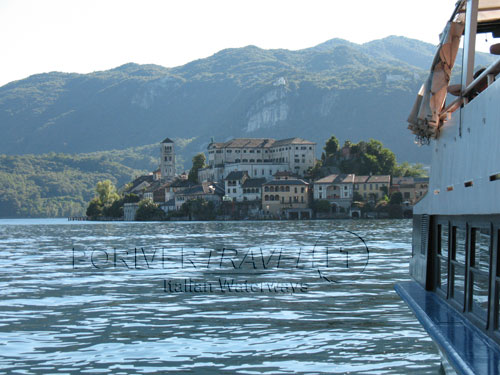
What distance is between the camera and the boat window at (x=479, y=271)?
915cm

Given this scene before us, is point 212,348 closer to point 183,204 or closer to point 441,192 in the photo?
point 441,192

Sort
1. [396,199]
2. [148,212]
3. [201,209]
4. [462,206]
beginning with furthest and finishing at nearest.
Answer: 1. [148,212]
2. [201,209]
3. [396,199]
4. [462,206]

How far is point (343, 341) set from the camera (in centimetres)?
1570

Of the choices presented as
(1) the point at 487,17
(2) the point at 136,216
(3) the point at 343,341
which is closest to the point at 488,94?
(1) the point at 487,17

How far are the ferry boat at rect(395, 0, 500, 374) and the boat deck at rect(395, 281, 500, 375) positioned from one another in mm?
11

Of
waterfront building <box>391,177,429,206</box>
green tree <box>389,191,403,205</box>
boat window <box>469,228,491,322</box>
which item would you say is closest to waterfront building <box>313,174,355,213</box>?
waterfront building <box>391,177,429,206</box>

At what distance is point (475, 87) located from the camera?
410 inches

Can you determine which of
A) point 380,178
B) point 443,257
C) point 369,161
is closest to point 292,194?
point 380,178

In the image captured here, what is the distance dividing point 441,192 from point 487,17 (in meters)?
3.09

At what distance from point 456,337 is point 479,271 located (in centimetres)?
90

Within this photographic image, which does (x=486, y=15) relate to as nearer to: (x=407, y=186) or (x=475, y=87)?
(x=475, y=87)

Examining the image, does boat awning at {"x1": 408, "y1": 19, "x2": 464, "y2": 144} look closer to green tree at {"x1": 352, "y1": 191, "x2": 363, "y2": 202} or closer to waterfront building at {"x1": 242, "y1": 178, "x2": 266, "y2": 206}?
green tree at {"x1": 352, "y1": 191, "x2": 363, "y2": 202}

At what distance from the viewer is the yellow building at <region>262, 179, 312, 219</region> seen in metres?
170

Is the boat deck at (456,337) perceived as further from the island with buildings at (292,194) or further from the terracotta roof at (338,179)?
the terracotta roof at (338,179)
